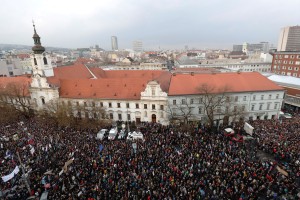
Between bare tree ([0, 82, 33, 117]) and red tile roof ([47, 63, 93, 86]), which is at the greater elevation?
red tile roof ([47, 63, 93, 86])

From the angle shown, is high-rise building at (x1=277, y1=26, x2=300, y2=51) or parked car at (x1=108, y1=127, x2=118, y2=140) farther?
high-rise building at (x1=277, y1=26, x2=300, y2=51)

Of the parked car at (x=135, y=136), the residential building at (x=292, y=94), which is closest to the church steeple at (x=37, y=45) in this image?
the parked car at (x=135, y=136)

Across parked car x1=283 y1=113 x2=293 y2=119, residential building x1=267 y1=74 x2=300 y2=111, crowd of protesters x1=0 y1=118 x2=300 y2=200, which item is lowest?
parked car x1=283 y1=113 x2=293 y2=119

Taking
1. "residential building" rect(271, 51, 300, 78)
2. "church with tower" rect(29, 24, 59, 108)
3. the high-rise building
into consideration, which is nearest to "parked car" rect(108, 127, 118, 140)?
"church with tower" rect(29, 24, 59, 108)

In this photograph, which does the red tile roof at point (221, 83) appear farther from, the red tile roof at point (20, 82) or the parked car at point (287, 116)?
the red tile roof at point (20, 82)

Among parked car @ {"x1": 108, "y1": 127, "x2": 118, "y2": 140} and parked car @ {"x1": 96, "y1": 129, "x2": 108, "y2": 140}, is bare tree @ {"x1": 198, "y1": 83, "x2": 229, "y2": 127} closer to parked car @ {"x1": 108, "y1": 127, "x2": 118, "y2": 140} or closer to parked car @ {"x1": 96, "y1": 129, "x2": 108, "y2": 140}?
parked car @ {"x1": 108, "y1": 127, "x2": 118, "y2": 140}

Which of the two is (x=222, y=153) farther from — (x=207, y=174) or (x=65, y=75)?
(x=65, y=75)

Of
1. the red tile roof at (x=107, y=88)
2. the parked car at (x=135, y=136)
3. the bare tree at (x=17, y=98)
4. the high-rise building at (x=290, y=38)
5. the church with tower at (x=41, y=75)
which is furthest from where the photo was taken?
the high-rise building at (x=290, y=38)

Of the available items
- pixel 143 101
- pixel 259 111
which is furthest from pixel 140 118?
pixel 259 111
